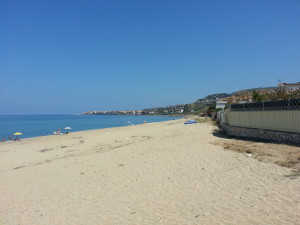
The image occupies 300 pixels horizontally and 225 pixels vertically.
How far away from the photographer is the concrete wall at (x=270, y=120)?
10.1 metres

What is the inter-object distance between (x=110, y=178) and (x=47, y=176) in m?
2.91

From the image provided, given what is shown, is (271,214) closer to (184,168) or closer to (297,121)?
(184,168)

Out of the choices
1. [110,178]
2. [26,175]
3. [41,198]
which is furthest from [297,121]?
[26,175]

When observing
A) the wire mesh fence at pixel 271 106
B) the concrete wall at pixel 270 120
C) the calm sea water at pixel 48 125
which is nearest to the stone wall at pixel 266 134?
the concrete wall at pixel 270 120

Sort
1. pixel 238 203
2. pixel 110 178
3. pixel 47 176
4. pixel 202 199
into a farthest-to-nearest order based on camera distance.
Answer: pixel 47 176 → pixel 110 178 → pixel 202 199 → pixel 238 203

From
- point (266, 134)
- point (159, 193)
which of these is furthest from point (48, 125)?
point (159, 193)

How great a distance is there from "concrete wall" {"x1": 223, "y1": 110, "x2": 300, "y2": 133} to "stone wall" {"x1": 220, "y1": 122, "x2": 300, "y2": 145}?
0.18 metres

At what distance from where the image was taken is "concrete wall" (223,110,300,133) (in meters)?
10.1

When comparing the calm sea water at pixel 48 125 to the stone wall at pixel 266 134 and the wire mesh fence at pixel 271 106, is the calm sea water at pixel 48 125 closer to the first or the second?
the stone wall at pixel 266 134

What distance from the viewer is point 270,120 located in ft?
38.0

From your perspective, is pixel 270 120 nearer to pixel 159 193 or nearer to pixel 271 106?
pixel 271 106

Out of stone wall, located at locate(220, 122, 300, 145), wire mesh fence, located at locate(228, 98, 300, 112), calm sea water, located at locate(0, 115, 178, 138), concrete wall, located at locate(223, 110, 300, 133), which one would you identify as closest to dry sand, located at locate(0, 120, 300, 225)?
stone wall, located at locate(220, 122, 300, 145)

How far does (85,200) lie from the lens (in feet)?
20.6

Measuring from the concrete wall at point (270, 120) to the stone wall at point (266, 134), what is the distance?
182 millimetres
